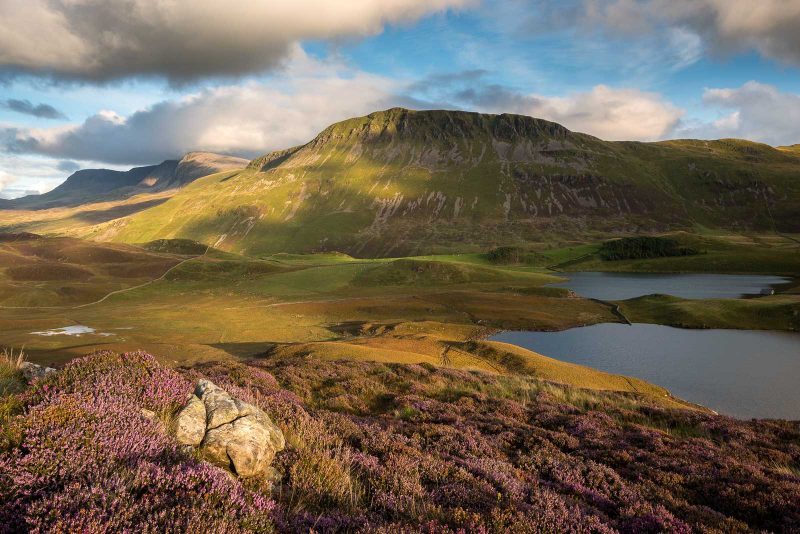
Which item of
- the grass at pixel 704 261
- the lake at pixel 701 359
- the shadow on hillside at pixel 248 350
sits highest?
the grass at pixel 704 261

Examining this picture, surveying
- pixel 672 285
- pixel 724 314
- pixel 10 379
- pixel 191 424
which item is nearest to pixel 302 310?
pixel 10 379

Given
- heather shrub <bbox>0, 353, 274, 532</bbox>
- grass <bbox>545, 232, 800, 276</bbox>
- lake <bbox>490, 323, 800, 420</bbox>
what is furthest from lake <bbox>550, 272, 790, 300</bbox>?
heather shrub <bbox>0, 353, 274, 532</bbox>

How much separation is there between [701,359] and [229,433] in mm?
55137

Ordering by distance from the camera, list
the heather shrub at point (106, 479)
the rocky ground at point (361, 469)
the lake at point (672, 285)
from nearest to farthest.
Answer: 1. the heather shrub at point (106, 479)
2. the rocky ground at point (361, 469)
3. the lake at point (672, 285)

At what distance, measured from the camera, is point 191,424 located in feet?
26.8

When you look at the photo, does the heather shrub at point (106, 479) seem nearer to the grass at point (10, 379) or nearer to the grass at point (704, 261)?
the grass at point (10, 379)

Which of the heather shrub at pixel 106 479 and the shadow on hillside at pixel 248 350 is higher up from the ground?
the heather shrub at pixel 106 479

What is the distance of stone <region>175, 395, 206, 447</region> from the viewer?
7867mm

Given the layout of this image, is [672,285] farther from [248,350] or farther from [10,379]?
[10,379]

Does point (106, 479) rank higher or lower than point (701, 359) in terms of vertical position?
higher

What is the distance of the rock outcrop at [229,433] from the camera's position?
7688 mm

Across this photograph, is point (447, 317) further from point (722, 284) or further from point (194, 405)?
point (722, 284)

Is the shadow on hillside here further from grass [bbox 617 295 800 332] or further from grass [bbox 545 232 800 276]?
grass [bbox 545 232 800 276]

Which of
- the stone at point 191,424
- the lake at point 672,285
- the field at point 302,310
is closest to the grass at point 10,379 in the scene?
the stone at point 191,424
